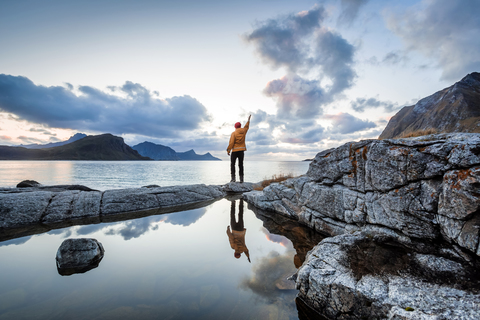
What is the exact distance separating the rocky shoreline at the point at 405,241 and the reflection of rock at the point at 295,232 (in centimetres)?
100

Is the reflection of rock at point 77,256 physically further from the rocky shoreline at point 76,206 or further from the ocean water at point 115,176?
the ocean water at point 115,176

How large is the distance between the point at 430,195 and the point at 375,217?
5.01ft

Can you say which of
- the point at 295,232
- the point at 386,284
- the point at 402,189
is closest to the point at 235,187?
the point at 295,232

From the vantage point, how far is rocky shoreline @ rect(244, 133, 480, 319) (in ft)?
9.51

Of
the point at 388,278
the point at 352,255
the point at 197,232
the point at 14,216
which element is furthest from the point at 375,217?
the point at 14,216

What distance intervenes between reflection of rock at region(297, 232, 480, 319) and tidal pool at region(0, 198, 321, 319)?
687 mm

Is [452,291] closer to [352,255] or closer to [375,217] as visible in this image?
[352,255]

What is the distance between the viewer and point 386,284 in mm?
3152

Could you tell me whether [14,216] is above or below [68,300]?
above

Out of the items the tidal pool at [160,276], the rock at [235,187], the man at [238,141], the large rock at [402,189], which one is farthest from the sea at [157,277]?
the rock at [235,187]

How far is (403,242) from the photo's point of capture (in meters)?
4.59

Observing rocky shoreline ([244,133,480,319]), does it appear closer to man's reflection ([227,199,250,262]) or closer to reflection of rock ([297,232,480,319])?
reflection of rock ([297,232,480,319])

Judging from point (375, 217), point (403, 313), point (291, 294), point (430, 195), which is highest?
point (430, 195)

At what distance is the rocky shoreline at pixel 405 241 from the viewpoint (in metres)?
2.90
